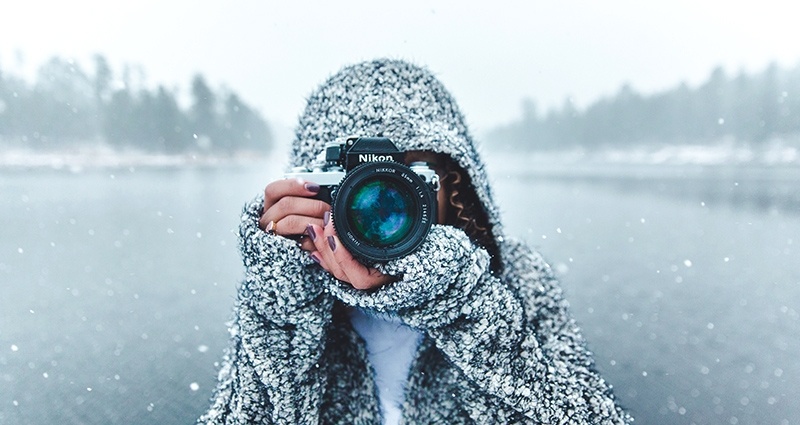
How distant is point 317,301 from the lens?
0.93 metres

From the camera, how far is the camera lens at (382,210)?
2.78ft

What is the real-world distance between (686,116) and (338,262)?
5124 centimetres

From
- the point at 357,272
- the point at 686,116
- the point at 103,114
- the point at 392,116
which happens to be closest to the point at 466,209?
the point at 392,116

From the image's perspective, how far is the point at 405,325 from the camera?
1001mm

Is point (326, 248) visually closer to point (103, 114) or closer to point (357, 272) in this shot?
point (357, 272)

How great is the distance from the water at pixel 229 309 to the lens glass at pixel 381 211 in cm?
50

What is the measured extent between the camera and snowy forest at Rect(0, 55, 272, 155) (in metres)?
34.1

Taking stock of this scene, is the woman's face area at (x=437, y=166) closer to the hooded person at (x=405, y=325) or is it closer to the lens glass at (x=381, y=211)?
the hooded person at (x=405, y=325)

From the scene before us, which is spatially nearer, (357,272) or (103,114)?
(357,272)

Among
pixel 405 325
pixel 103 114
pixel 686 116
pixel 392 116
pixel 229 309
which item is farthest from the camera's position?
pixel 686 116

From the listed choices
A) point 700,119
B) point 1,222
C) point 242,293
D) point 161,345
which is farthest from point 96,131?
point 700,119

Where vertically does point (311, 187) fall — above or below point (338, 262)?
above

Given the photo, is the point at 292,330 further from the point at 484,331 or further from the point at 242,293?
the point at 484,331

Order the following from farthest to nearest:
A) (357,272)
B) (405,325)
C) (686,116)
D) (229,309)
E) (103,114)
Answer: (686,116), (103,114), (229,309), (405,325), (357,272)
